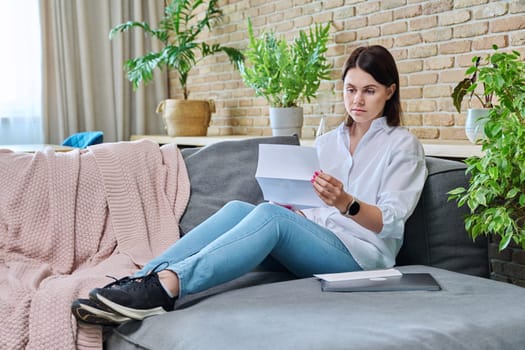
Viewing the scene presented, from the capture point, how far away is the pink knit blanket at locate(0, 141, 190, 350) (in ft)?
6.84

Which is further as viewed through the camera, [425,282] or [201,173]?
[201,173]

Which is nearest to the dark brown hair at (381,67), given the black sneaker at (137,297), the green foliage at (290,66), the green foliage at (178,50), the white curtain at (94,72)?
the black sneaker at (137,297)

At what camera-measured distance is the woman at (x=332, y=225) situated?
1675 millimetres

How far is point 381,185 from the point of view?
204cm

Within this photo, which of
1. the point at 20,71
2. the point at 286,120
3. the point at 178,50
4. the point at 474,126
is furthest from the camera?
the point at 20,71

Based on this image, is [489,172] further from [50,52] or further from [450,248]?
[50,52]

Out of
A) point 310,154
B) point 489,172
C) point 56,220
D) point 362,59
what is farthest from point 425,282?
point 56,220

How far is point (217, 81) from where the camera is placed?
493 centimetres

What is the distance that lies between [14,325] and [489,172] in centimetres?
131

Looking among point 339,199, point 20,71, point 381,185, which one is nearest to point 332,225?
point 381,185

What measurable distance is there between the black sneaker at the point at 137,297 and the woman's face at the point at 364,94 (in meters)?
0.89

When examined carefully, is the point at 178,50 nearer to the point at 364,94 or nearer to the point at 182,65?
the point at 182,65

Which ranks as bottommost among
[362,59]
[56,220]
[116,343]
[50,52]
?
[116,343]

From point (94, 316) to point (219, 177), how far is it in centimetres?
94
